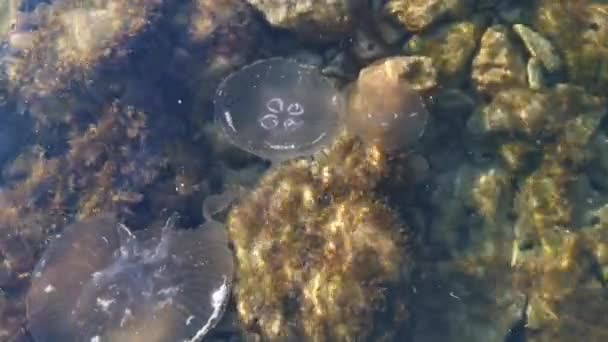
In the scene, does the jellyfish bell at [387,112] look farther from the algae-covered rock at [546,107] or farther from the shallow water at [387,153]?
the algae-covered rock at [546,107]

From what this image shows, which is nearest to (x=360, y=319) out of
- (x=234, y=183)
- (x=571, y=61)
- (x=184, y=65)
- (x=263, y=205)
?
(x=263, y=205)

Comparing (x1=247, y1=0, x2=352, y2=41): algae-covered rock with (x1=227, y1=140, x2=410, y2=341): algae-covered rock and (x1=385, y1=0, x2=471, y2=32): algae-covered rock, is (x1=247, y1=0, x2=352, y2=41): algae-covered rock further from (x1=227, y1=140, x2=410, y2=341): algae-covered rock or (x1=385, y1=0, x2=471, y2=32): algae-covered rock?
(x1=227, y1=140, x2=410, y2=341): algae-covered rock

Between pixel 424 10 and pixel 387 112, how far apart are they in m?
1.29

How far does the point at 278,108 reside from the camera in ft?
21.3

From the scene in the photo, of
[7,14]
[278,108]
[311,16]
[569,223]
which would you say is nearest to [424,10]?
[311,16]

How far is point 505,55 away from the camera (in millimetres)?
5949

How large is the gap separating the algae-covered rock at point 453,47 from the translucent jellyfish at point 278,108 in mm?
1135

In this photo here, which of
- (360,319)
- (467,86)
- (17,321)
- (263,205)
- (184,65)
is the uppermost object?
(467,86)

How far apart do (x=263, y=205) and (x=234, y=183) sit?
929 mm

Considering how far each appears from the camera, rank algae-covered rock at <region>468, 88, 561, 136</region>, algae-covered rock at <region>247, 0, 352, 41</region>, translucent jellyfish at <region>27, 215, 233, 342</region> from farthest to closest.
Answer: algae-covered rock at <region>247, 0, 352, 41</region>, translucent jellyfish at <region>27, 215, 233, 342</region>, algae-covered rock at <region>468, 88, 561, 136</region>

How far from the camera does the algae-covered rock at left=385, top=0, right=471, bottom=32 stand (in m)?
6.13

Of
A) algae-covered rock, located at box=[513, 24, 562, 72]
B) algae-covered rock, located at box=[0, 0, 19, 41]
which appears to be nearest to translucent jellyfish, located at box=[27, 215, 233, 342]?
algae-covered rock, located at box=[513, 24, 562, 72]

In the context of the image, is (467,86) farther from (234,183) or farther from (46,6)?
(46,6)

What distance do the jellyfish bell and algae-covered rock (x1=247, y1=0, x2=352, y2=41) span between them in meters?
0.84
